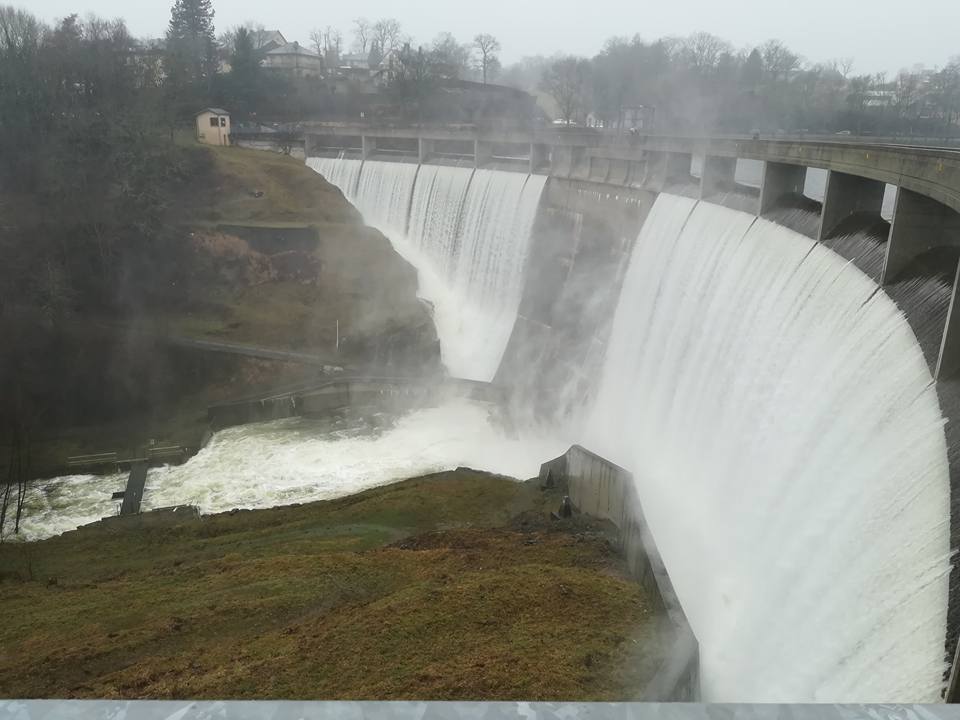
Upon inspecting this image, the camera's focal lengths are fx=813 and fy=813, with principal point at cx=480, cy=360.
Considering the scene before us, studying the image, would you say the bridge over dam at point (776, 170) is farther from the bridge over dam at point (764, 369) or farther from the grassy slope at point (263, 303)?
the grassy slope at point (263, 303)

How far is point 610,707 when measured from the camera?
7.01 ft

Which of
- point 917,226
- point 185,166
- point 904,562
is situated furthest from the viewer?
point 185,166

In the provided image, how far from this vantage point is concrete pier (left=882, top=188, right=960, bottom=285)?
15672mm

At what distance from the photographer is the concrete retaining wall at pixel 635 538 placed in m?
13.8

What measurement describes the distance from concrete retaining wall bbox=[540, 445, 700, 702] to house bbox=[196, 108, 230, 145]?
53.6m

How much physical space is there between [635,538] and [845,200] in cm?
993

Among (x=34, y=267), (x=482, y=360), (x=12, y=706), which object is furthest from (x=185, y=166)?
(x=12, y=706)

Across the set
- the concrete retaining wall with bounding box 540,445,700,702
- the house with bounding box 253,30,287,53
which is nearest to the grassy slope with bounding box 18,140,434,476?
the concrete retaining wall with bounding box 540,445,700,702

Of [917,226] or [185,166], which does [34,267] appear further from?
[917,226]

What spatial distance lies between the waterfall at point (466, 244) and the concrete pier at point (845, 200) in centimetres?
1991

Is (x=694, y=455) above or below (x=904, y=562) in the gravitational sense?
below

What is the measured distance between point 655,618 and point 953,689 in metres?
7.61

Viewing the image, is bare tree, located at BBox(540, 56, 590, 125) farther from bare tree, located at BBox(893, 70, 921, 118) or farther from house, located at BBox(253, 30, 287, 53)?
house, located at BBox(253, 30, 287, 53)

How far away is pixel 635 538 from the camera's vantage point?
18.8 m
